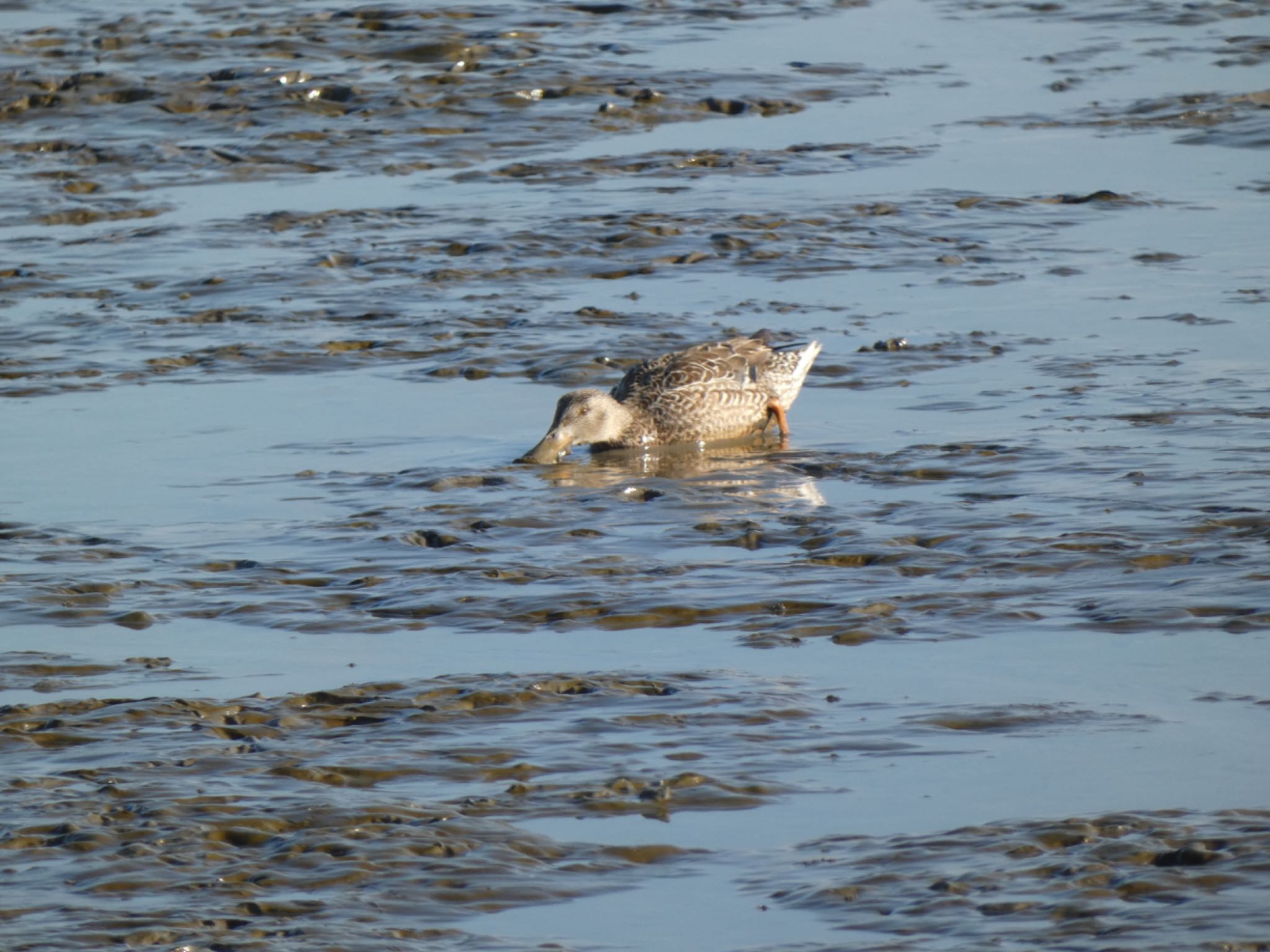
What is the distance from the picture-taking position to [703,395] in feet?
37.1

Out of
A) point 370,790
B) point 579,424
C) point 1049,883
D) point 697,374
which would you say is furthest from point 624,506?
point 1049,883

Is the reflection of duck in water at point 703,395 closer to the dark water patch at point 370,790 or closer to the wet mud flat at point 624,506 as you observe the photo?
the wet mud flat at point 624,506

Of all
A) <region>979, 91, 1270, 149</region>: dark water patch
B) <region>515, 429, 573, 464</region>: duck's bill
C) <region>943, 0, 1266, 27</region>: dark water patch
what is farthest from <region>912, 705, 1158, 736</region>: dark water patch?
<region>943, 0, 1266, 27</region>: dark water patch

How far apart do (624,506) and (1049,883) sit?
4.74 meters

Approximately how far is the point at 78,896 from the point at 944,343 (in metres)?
7.47

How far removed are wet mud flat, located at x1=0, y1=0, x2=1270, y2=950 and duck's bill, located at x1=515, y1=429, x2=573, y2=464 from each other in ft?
0.32

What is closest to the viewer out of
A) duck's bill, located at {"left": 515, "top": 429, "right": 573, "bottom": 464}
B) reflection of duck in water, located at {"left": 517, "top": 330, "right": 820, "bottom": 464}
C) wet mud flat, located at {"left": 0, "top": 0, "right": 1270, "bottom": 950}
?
wet mud flat, located at {"left": 0, "top": 0, "right": 1270, "bottom": 950}

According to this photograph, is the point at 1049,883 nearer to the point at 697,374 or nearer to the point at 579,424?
the point at 579,424

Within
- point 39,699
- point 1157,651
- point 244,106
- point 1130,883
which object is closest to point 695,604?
point 1157,651

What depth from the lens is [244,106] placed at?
1862 cm

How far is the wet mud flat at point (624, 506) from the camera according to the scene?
5.70 metres

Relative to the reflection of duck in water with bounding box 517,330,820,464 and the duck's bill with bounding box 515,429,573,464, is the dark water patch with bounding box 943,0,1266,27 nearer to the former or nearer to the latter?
the reflection of duck in water with bounding box 517,330,820,464

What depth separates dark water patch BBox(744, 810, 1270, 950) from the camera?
5133mm

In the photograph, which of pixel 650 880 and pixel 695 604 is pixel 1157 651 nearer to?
pixel 695 604
